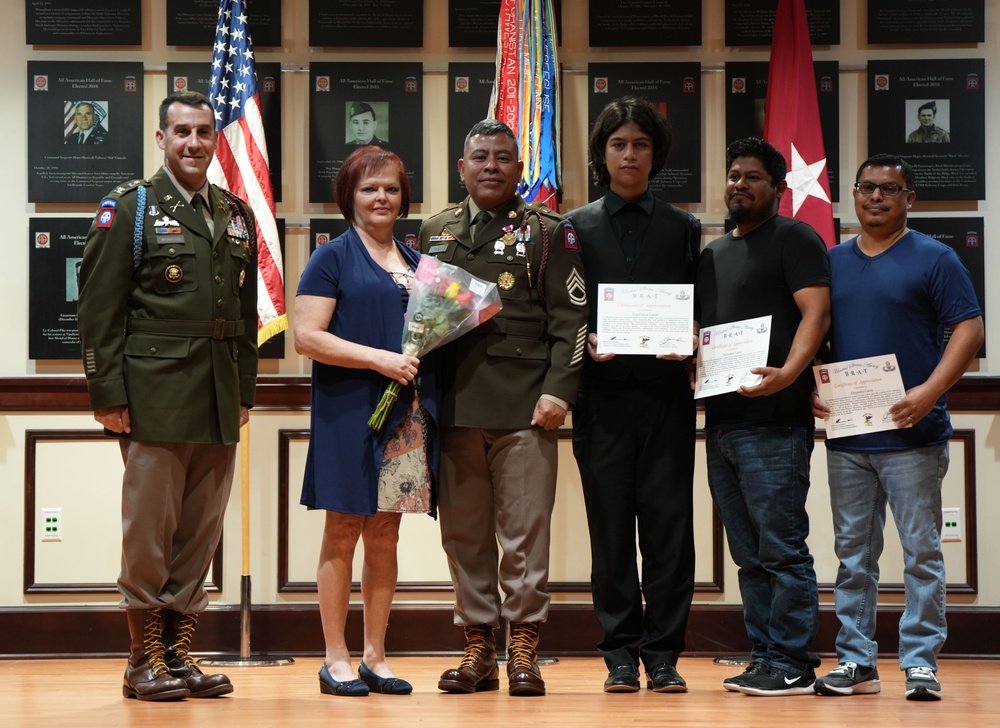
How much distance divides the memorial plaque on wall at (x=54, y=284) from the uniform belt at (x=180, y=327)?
5.54 feet

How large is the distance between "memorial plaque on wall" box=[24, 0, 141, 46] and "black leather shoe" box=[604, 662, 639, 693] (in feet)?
11.7

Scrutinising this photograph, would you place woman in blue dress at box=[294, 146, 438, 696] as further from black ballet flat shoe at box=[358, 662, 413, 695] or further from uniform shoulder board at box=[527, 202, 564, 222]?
uniform shoulder board at box=[527, 202, 564, 222]

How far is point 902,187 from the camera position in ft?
12.3

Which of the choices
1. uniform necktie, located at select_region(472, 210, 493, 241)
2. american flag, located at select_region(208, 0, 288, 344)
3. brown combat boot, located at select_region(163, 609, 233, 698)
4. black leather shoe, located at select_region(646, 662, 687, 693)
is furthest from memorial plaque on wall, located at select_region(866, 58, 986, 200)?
brown combat boot, located at select_region(163, 609, 233, 698)

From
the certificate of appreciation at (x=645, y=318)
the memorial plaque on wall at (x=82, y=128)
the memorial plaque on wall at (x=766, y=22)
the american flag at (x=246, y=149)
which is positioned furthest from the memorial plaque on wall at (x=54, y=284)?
the memorial plaque on wall at (x=766, y=22)

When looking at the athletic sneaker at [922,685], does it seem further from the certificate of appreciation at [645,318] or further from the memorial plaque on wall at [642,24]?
the memorial plaque on wall at [642,24]

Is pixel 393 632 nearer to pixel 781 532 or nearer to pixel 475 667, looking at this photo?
pixel 475 667

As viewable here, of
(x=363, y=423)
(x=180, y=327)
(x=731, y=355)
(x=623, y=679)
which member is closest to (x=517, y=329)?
(x=363, y=423)

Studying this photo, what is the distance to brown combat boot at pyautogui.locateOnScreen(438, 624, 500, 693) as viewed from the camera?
3633 mm

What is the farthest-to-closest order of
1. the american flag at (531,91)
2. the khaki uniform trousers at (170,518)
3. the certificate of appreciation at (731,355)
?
the american flag at (531,91) → the certificate of appreciation at (731,355) → the khaki uniform trousers at (170,518)

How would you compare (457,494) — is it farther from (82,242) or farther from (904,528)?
(82,242)

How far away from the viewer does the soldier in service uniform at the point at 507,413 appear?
3.60m

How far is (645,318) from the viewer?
3609mm

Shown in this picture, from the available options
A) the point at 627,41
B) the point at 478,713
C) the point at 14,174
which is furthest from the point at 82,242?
the point at 478,713
